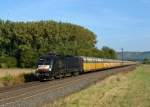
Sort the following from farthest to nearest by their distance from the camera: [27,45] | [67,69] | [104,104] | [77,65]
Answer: [27,45] < [77,65] < [67,69] < [104,104]

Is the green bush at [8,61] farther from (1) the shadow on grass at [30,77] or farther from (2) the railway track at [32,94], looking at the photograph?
(2) the railway track at [32,94]

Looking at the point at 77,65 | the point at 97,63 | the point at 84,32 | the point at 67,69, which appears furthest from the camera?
the point at 84,32

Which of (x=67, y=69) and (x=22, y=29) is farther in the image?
(x=22, y=29)

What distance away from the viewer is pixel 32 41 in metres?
106

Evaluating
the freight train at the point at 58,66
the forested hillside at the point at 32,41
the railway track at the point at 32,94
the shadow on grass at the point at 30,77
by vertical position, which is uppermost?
the forested hillside at the point at 32,41


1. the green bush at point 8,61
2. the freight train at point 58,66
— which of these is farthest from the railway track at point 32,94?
the green bush at point 8,61

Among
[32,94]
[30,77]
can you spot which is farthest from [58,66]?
[32,94]

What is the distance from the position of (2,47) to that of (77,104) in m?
86.7

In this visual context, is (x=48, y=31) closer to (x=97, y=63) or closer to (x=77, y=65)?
(x=97, y=63)

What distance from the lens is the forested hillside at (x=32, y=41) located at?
312 ft

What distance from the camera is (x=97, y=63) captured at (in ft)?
260

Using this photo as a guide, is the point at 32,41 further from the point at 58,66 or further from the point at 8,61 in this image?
the point at 58,66

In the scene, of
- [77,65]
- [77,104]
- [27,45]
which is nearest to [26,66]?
[27,45]

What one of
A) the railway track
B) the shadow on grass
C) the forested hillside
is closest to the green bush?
the forested hillside
